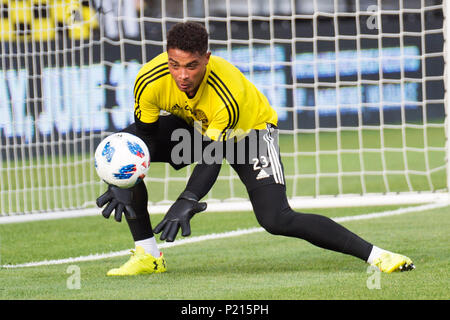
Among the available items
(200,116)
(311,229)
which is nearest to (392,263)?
(311,229)

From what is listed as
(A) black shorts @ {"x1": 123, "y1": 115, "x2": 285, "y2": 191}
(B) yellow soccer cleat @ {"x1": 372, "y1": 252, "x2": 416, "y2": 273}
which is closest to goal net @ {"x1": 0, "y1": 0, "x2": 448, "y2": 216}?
(A) black shorts @ {"x1": 123, "y1": 115, "x2": 285, "y2": 191}

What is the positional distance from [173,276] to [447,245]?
1985 millimetres

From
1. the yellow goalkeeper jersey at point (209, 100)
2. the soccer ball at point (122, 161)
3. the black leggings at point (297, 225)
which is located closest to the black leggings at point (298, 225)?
the black leggings at point (297, 225)

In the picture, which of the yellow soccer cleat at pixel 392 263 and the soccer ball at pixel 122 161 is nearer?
the soccer ball at pixel 122 161

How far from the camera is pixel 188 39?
4.50 m

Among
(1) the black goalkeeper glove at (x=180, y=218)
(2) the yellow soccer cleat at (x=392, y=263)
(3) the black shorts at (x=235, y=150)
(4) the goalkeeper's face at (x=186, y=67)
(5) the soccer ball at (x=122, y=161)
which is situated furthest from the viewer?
(3) the black shorts at (x=235, y=150)

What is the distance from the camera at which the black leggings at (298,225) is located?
4980mm

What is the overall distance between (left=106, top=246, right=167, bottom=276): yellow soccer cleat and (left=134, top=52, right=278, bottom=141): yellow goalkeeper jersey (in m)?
0.84

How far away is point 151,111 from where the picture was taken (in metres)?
5.02

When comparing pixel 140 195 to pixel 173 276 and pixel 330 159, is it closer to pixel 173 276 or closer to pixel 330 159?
pixel 173 276

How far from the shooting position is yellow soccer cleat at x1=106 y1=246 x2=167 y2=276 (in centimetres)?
523

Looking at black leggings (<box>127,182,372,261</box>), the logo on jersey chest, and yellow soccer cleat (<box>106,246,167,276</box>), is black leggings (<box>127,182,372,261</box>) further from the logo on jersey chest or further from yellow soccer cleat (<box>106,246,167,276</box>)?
yellow soccer cleat (<box>106,246,167,276</box>)

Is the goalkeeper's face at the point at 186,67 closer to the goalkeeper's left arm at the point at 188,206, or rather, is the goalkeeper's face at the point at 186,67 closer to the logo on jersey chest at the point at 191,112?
the logo on jersey chest at the point at 191,112
